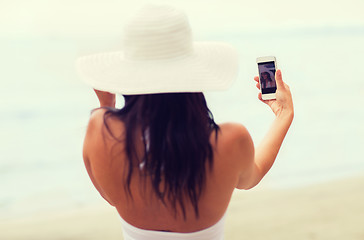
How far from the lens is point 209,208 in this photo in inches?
30.7

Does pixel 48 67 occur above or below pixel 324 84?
above

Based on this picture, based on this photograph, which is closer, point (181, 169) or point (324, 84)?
point (181, 169)

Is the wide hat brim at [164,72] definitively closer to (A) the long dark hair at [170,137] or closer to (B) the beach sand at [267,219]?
(A) the long dark hair at [170,137]

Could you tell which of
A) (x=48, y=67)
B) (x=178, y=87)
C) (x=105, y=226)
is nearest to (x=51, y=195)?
(x=105, y=226)

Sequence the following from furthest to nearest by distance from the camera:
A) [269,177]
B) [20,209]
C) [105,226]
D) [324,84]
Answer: [324,84]
[269,177]
[20,209]
[105,226]

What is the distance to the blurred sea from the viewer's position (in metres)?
2.38

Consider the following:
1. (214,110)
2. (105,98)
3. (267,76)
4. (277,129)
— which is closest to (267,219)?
(267,76)

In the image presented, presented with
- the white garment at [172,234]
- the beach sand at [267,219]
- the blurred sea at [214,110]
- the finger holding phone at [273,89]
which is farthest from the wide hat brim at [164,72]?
the beach sand at [267,219]

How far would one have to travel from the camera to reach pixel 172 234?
0.79 metres

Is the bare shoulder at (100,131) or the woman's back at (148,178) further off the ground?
the bare shoulder at (100,131)

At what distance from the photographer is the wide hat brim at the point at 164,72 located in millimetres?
688

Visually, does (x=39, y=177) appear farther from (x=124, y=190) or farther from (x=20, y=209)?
(x=124, y=190)

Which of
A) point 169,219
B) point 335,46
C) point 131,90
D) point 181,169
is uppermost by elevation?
point 131,90

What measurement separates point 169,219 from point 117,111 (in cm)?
22
